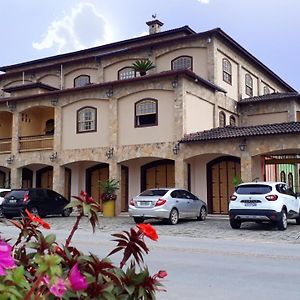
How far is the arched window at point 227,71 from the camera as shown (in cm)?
3005

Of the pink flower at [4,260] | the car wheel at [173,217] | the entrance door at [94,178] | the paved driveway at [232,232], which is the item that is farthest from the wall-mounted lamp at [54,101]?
the pink flower at [4,260]

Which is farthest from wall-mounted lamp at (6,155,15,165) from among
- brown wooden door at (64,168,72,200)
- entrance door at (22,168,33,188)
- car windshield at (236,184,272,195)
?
car windshield at (236,184,272,195)

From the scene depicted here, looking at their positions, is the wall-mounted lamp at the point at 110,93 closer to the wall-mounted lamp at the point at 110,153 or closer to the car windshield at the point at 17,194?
the wall-mounted lamp at the point at 110,153

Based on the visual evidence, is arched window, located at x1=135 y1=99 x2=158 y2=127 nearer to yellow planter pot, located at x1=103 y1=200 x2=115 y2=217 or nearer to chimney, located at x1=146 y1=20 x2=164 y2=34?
yellow planter pot, located at x1=103 y1=200 x2=115 y2=217

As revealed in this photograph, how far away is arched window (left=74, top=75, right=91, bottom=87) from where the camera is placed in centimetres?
3428

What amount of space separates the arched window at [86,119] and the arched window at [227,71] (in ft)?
28.9

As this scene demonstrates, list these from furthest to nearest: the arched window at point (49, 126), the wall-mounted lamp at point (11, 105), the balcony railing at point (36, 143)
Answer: the arched window at point (49, 126)
the wall-mounted lamp at point (11, 105)
the balcony railing at point (36, 143)

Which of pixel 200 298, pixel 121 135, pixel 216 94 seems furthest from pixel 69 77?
pixel 200 298

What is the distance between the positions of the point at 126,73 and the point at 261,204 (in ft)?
59.2

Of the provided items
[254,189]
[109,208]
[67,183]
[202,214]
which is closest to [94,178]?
[67,183]

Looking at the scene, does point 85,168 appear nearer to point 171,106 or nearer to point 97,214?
point 171,106

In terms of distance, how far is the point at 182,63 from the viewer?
29.9m

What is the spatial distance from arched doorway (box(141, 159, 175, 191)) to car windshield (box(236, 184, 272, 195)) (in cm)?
1010

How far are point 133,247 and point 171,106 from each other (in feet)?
75.5
